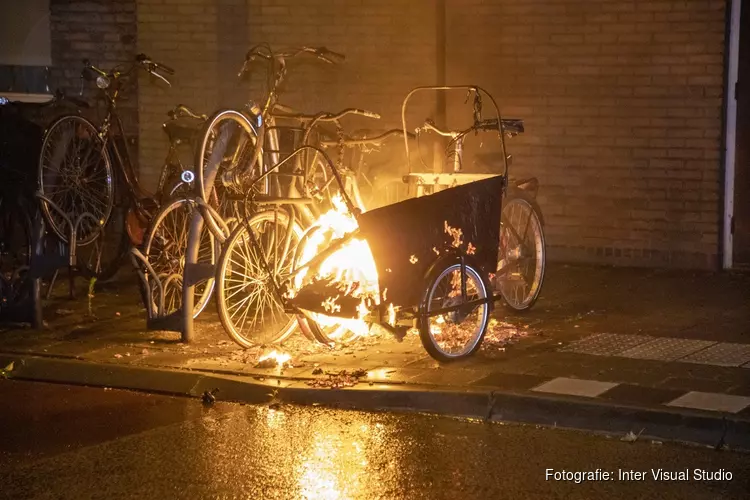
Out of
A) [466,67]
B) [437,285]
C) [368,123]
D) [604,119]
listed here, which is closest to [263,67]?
[368,123]

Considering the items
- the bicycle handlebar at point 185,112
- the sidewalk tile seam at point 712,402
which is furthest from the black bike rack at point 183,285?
the sidewalk tile seam at point 712,402

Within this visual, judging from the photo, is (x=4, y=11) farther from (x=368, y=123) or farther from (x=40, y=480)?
(x=40, y=480)

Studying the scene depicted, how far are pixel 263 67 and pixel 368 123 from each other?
1.43 metres

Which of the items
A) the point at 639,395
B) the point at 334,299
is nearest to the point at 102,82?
the point at 334,299

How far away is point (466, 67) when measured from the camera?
1244cm

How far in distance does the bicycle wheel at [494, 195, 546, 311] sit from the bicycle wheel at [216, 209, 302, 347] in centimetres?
185

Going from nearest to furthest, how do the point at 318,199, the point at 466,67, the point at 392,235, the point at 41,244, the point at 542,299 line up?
the point at 392,235 < the point at 318,199 < the point at 41,244 < the point at 542,299 < the point at 466,67

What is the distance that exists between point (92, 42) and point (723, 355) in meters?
8.61

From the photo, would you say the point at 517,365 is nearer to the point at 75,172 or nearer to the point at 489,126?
→ the point at 489,126

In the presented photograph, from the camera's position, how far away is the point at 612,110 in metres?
11.9

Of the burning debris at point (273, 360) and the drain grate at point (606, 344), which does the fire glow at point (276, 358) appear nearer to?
the burning debris at point (273, 360)

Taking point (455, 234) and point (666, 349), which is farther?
point (666, 349)

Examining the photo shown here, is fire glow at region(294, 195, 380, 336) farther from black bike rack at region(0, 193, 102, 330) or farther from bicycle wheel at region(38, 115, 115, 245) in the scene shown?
bicycle wheel at region(38, 115, 115, 245)

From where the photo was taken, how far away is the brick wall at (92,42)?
1353 centimetres
